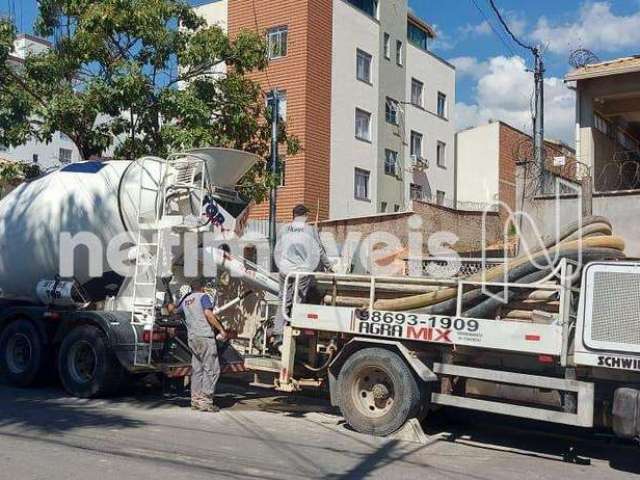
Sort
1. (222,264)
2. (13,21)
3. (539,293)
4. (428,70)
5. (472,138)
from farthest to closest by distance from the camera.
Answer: (472,138)
(428,70)
(13,21)
(222,264)
(539,293)

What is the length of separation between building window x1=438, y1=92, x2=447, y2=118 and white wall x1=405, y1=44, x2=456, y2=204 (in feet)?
0.70

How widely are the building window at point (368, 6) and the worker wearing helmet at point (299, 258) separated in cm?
2388

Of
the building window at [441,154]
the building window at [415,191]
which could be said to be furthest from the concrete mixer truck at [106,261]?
the building window at [441,154]

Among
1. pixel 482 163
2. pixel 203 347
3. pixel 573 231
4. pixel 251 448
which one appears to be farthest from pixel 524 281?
pixel 482 163

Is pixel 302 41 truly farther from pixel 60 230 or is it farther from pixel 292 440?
pixel 292 440

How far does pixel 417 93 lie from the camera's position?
35531mm

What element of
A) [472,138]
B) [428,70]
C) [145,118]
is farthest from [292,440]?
[472,138]

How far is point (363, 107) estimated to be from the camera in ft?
102

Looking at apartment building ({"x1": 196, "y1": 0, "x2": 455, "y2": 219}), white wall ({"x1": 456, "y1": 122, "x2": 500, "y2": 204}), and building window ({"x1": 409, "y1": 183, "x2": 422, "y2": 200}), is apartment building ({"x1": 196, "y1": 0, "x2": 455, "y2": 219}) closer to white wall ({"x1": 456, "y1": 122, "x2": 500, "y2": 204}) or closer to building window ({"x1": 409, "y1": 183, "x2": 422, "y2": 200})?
building window ({"x1": 409, "y1": 183, "x2": 422, "y2": 200})

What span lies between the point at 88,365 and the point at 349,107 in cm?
2106

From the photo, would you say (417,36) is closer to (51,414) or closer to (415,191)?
(415,191)

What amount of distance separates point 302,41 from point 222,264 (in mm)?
18487

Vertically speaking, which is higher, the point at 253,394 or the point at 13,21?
the point at 13,21

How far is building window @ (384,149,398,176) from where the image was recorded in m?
32.6
